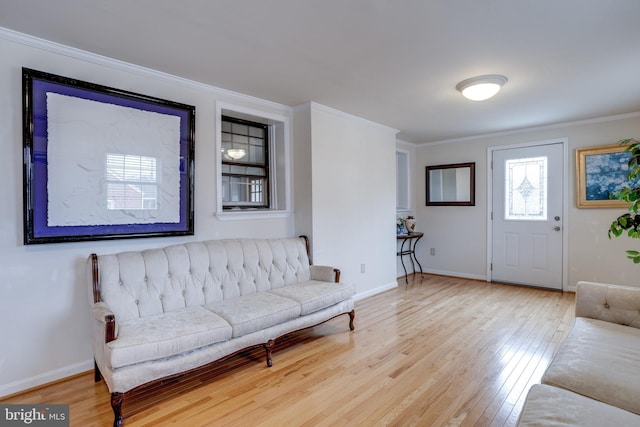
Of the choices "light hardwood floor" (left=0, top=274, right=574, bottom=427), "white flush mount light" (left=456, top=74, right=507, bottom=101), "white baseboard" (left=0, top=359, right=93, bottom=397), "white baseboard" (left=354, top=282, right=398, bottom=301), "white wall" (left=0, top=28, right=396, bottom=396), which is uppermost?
"white flush mount light" (left=456, top=74, right=507, bottom=101)

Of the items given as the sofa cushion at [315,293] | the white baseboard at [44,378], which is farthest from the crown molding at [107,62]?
the white baseboard at [44,378]

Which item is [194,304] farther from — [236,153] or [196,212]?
[236,153]

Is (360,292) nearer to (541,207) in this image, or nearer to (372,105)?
(372,105)

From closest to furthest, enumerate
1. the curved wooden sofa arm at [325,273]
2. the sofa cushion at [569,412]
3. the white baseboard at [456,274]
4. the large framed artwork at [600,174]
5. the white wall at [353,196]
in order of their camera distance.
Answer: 1. the sofa cushion at [569,412]
2. the curved wooden sofa arm at [325,273]
3. the white wall at [353,196]
4. the large framed artwork at [600,174]
5. the white baseboard at [456,274]

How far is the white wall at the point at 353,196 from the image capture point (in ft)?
12.4

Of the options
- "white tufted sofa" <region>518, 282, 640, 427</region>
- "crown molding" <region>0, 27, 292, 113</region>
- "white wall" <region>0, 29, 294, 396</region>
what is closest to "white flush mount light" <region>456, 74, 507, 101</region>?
"white tufted sofa" <region>518, 282, 640, 427</region>

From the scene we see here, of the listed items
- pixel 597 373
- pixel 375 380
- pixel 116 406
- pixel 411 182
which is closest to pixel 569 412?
pixel 597 373

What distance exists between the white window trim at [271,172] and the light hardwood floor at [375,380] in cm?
131

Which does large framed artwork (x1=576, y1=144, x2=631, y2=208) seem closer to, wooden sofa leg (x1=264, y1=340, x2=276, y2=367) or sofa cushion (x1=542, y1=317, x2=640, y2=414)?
sofa cushion (x1=542, y1=317, x2=640, y2=414)

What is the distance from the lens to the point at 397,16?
6.61 feet

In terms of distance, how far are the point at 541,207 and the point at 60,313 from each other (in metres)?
5.76

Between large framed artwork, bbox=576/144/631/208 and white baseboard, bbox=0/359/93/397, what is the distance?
5842 mm

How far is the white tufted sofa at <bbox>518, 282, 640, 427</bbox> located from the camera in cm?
126

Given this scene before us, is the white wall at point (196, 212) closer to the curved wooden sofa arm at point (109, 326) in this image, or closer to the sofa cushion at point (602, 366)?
the curved wooden sofa arm at point (109, 326)
